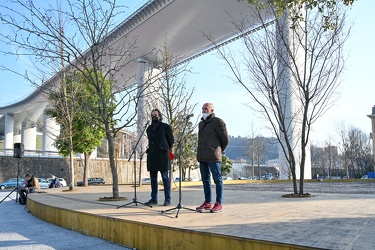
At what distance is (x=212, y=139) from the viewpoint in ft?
16.2

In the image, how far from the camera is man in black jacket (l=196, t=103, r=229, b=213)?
4.89m

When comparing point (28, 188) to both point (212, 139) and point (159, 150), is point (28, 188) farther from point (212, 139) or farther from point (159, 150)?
point (212, 139)

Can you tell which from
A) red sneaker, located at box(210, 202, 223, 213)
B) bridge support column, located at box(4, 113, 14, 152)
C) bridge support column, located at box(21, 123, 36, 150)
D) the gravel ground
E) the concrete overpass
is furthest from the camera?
bridge support column, located at box(21, 123, 36, 150)

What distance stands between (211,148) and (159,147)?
1281 mm

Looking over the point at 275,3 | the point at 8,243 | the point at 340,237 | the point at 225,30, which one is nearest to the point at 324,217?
the point at 340,237

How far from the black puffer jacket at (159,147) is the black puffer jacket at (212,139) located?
1022 mm

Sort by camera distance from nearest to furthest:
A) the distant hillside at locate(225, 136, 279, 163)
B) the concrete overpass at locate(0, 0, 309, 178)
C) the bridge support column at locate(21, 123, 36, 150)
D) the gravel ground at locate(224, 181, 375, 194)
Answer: the gravel ground at locate(224, 181, 375, 194), the concrete overpass at locate(0, 0, 309, 178), the distant hillside at locate(225, 136, 279, 163), the bridge support column at locate(21, 123, 36, 150)

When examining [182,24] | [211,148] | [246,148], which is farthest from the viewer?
[246,148]

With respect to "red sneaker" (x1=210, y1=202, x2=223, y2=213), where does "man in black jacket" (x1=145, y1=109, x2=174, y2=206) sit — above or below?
above

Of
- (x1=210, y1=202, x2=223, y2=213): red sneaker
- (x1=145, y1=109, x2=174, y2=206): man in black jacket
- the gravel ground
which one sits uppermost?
(x1=145, y1=109, x2=174, y2=206): man in black jacket

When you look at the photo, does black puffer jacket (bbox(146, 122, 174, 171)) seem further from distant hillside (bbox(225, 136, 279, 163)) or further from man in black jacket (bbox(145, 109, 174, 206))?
distant hillside (bbox(225, 136, 279, 163))

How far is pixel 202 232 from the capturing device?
129 inches

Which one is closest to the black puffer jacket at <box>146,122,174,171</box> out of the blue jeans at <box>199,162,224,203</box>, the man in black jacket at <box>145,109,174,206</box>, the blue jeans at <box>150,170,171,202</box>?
the man in black jacket at <box>145,109,174,206</box>

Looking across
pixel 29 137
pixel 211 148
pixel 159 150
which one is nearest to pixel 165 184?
pixel 159 150
